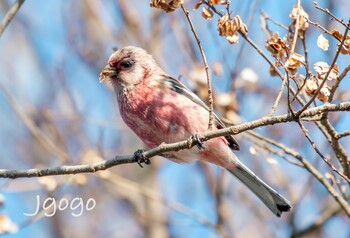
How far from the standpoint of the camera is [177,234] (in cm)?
787

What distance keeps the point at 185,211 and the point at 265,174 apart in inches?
78.7

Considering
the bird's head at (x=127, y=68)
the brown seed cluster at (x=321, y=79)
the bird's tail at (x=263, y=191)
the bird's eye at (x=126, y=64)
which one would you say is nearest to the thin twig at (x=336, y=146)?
the brown seed cluster at (x=321, y=79)

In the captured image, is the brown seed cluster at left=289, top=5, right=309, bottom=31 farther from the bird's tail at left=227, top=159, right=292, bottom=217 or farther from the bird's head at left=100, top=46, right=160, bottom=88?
the bird's head at left=100, top=46, right=160, bottom=88

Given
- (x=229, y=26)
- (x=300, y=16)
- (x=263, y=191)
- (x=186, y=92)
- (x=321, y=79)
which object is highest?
(x=186, y=92)

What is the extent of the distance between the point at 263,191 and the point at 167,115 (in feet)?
3.39

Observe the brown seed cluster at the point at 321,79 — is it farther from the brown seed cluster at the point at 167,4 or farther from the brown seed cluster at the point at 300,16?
the brown seed cluster at the point at 167,4

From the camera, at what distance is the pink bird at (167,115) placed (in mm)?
4746

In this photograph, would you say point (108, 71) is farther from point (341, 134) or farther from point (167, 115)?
point (341, 134)

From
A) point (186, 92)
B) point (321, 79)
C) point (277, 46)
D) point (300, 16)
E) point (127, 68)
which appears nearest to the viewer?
point (321, 79)

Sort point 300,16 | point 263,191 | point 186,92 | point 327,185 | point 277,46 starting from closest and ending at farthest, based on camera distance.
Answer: point 277,46
point 300,16
point 327,185
point 263,191
point 186,92

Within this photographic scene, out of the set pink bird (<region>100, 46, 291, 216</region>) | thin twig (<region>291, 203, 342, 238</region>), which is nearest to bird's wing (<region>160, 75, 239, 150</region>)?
pink bird (<region>100, 46, 291, 216</region>)

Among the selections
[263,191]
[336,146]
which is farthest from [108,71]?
[336,146]

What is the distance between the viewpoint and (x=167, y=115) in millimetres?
4738

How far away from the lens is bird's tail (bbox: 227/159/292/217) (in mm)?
4848
